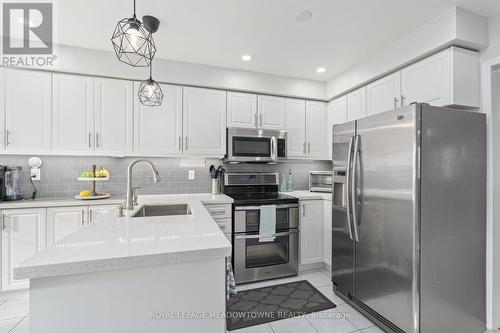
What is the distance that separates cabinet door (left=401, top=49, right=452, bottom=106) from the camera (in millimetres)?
1991

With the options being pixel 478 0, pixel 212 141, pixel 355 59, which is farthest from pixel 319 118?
pixel 478 0

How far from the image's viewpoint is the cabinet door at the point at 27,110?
2424mm

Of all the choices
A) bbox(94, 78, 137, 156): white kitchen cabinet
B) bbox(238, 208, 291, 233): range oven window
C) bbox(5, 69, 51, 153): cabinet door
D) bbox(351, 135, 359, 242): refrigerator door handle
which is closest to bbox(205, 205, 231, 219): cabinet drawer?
bbox(238, 208, 291, 233): range oven window

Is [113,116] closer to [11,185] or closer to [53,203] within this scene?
[53,203]

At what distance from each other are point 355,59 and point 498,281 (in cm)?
250

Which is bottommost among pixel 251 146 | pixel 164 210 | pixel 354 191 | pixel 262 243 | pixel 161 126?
pixel 262 243

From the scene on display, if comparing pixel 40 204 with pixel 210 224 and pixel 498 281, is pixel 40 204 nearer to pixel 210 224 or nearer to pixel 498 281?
pixel 210 224

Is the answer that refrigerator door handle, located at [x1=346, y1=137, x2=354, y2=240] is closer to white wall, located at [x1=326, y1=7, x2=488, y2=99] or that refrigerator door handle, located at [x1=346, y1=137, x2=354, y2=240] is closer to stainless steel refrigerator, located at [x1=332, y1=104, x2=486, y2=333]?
stainless steel refrigerator, located at [x1=332, y1=104, x2=486, y2=333]

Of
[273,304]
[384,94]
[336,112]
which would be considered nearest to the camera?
[273,304]

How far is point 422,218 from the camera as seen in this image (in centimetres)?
167

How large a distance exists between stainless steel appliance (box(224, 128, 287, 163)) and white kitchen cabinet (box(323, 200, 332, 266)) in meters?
0.84

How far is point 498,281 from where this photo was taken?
1956mm

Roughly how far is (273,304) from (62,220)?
2241 millimetres

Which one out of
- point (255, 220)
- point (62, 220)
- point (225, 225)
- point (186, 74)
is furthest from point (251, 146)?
point (62, 220)
